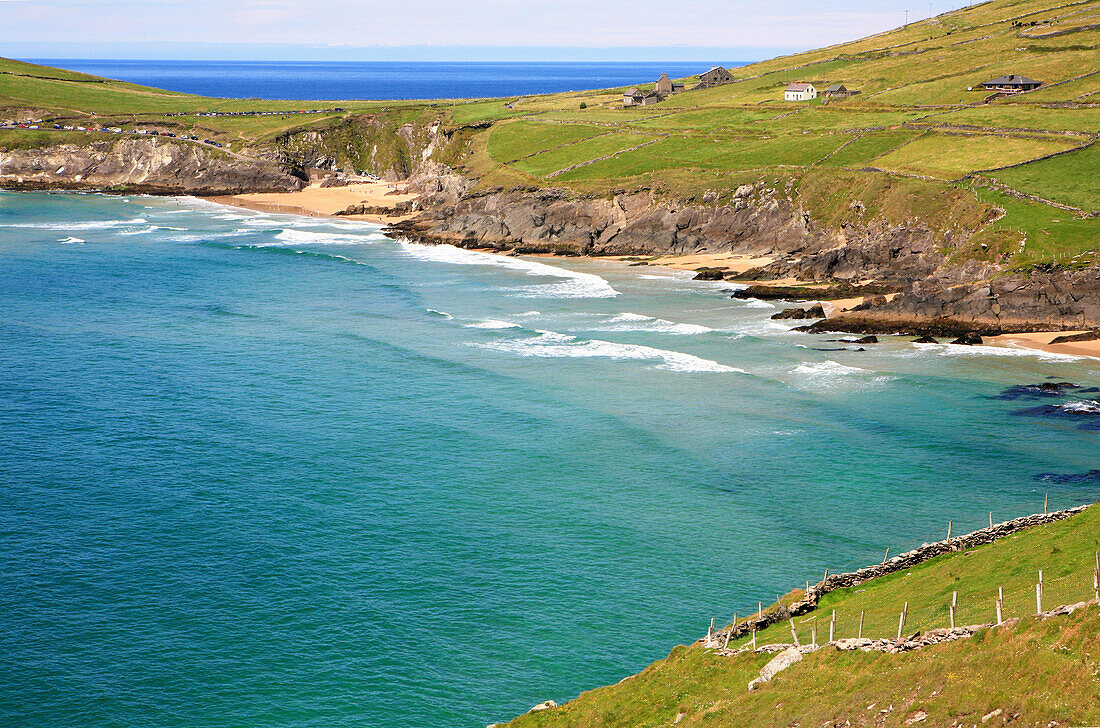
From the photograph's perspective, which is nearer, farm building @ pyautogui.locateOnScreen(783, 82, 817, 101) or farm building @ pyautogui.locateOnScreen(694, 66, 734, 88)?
farm building @ pyautogui.locateOnScreen(783, 82, 817, 101)

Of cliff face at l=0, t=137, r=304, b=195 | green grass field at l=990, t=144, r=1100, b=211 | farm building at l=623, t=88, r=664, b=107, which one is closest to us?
green grass field at l=990, t=144, r=1100, b=211

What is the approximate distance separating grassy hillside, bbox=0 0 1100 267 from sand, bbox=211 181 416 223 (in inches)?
429

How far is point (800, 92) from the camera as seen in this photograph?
16125 cm

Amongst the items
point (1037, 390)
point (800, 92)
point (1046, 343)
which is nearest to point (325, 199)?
point (800, 92)

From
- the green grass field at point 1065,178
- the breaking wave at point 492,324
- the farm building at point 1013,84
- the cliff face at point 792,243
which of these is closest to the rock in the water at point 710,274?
the cliff face at point 792,243

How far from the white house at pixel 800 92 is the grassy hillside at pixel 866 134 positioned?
158 inches

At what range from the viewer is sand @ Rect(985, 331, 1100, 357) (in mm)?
74625

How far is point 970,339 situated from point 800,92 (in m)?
95.5

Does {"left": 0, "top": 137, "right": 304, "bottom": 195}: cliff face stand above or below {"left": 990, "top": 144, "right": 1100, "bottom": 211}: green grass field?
above

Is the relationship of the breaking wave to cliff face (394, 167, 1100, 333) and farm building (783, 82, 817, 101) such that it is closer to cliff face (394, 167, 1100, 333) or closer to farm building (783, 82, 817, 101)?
cliff face (394, 167, 1100, 333)

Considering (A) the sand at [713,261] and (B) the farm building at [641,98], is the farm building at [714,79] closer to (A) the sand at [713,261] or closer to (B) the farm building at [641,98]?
(B) the farm building at [641,98]

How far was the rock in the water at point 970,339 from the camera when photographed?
78.0m

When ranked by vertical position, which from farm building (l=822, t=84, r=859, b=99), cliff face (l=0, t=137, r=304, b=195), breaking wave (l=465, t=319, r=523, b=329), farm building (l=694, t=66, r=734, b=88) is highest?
farm building (l=694, t=66, r=734, b=88)

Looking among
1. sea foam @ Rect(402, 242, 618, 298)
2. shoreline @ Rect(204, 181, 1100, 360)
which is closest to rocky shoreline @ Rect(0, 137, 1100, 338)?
shoreline @ Rect(204, 181, 1100, 360)
